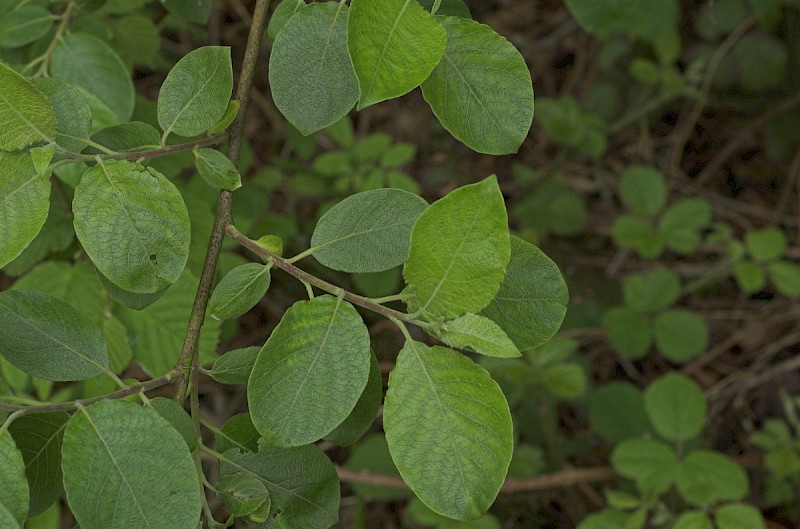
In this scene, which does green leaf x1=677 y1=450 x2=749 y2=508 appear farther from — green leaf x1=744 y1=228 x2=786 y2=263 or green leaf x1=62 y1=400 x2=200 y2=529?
green leaf x1=62 y1=400 x2=200 y2=529

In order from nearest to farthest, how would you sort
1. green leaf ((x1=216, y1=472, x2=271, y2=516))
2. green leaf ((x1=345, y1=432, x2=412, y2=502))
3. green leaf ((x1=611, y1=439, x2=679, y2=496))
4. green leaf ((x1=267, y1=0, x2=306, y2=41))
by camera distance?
green leaf ((x1=216, y1=472, x2=271, y2=516))
green leaf ((x1=267, y1=0, x2=306, y2=41))
green leaf ((x1=611, y1=439, x2=679, y2=496))
green leaf ((x1=345, y1=432, x2=412, y2=502))

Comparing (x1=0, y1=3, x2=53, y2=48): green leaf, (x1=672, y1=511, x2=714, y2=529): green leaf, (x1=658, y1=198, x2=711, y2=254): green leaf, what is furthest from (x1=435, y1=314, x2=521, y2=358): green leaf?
(x1=658, y1=198, x2=711, y2=254): green leaf

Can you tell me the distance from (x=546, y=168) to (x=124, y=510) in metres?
2.46

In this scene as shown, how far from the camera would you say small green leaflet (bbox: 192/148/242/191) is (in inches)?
34.7

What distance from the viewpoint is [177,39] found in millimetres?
2943

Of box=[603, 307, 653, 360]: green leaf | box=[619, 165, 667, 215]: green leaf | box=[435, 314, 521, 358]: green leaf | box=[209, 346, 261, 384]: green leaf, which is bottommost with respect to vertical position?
box=[603, 307, 653, 360]: green leaf

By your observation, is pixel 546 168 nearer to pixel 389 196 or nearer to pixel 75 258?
pixel 75 258

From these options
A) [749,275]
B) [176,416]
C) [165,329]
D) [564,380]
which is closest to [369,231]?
[176,416]

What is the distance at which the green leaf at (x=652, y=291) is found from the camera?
2.44m

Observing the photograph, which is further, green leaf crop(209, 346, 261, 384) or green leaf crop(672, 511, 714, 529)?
green leaf crop(672, 511, 714, 529)

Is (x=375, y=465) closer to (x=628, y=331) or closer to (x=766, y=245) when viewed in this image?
(x=628, y=331)

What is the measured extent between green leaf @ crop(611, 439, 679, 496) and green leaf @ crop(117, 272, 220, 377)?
3.63 ft

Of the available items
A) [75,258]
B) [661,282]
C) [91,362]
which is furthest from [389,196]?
[661,282]

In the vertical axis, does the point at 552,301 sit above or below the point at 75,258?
above
